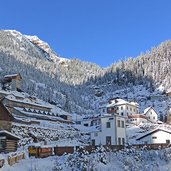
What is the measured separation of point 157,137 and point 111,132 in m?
7.88

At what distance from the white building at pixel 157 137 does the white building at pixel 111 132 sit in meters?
3.66

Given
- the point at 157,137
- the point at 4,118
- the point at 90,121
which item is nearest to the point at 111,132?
the point at 157,137

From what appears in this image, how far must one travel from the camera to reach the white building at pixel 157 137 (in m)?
62.6

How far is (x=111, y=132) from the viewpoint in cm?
6359

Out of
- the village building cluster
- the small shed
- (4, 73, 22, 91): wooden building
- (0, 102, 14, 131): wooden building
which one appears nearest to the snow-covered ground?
the small shed

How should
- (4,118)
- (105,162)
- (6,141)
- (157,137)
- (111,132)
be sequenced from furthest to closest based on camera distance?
1. (111,132)
2. (157,137)
3. (4,118)
4. (6,141)
5. (105,162)

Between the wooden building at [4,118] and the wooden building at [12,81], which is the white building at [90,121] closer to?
the wooden building at [12,81]

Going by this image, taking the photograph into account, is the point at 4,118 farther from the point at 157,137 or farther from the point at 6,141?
the point at 157,137

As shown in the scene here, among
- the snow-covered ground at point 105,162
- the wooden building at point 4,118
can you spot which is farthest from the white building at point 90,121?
the snow-covered ground at point 105,162

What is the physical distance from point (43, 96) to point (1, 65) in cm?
3308

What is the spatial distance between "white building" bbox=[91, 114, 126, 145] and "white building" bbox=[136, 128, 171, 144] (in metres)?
3.66

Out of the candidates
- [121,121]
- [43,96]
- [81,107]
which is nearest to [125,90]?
[81,107]

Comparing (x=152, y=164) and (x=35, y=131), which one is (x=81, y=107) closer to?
(x=35, y=131)

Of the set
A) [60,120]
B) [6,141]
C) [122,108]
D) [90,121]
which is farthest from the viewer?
[122,108]
